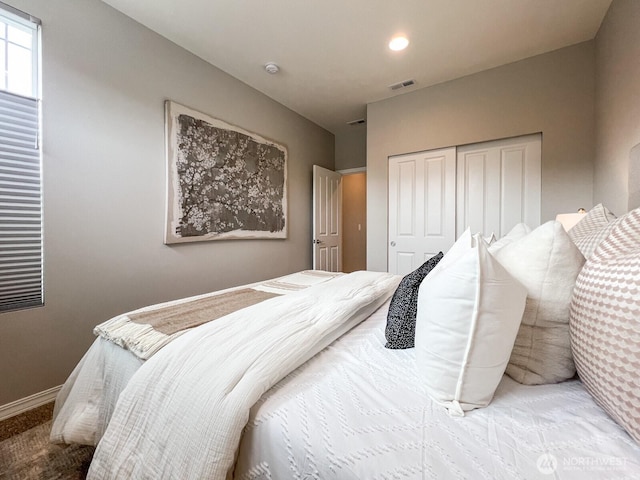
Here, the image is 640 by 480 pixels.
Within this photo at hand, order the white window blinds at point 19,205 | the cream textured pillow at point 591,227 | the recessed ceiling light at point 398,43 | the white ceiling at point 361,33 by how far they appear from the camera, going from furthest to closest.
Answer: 1. the recessed ceiling light at point 398,43
2. the white ceiling at point 361,33
3. the white window blinds at point 19,205
4. the cream textured pillow at point 591,227

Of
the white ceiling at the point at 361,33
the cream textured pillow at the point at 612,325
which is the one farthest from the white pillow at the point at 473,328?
the white ceiling at the point at 361,33

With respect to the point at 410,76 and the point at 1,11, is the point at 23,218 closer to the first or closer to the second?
the point at 1,11

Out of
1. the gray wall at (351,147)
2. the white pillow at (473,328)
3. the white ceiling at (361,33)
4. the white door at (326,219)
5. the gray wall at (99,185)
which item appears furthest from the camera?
the gray wall at (351,147)

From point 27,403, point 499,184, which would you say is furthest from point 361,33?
point 27,403

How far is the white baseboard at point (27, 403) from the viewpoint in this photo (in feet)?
5.17

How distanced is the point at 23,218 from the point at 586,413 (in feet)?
8.79

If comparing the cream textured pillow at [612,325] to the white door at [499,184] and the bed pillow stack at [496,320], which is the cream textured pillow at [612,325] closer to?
the bed pillow stack at [496,320]

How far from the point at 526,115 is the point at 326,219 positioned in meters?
2.66

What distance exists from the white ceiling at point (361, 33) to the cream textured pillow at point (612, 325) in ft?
7.32

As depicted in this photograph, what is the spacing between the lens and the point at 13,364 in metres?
1.61

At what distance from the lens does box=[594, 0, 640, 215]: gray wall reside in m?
1.59

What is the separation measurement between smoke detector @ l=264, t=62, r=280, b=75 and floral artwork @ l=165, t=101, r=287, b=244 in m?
0.68

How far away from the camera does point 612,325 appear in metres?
0.52

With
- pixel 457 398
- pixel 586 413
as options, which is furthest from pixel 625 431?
pixel 457 398
